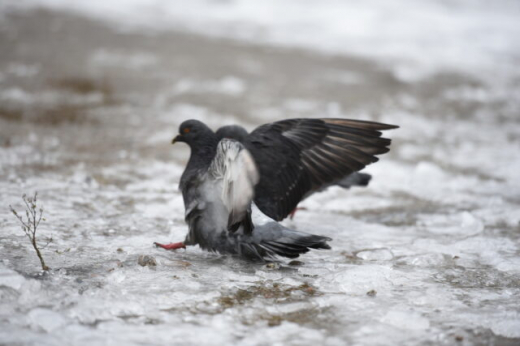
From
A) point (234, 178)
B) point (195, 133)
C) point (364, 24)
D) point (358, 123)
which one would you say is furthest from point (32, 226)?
point (364, 24)

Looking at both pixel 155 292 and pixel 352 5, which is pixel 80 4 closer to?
pixel 352 5

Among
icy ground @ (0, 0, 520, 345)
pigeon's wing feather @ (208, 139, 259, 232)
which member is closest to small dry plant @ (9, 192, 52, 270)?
icy ground @ (0, 0, 520, 345)

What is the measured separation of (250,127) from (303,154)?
361cm

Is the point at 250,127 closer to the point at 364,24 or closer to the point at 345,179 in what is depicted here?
the point at 345,179

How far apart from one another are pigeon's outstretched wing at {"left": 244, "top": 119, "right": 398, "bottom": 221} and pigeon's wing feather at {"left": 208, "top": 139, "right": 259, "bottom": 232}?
0.31 m

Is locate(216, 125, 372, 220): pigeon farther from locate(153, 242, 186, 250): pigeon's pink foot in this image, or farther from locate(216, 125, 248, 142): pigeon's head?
locate(153, 242, 186, 250): pigeon's pink foot

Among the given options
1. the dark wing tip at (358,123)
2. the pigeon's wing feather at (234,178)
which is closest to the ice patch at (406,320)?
the pigeon's wing feather at (234,178)

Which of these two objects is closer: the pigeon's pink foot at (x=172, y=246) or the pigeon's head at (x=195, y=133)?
the pigeon's pink foot at (x=172, y=246)

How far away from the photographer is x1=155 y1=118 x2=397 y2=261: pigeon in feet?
10.4

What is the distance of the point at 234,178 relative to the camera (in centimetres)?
310

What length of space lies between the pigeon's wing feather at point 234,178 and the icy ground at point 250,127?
0.40 m

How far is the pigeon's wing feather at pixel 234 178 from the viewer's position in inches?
117

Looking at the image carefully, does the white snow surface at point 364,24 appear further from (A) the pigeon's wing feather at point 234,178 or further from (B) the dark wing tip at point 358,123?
(A) the pigeon's wing feather at point 234,178

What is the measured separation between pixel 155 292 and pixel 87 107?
5.52 meters
